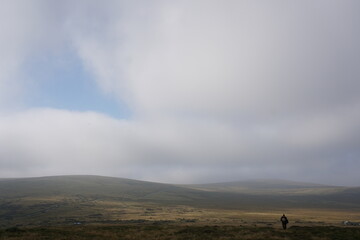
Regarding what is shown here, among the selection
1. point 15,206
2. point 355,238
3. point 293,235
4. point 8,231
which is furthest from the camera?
point 15,206

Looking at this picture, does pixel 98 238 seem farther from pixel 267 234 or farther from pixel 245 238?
pixel 267 234

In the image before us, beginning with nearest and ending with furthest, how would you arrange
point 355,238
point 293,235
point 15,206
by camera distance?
point 355,238, point 293,235, point 15,206

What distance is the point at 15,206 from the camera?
107 meters

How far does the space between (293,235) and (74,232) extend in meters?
27.7

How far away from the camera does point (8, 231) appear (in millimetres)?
34531

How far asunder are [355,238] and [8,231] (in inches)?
1662

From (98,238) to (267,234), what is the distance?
20.2 metres

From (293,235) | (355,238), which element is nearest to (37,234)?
(293,235)

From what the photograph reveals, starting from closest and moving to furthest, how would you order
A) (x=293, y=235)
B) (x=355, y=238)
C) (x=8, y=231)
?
1. (x=355, y=238)
2. (x=293, y=235)
3. (x=8, y=231)

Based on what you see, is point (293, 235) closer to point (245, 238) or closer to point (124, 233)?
point (245, 238)

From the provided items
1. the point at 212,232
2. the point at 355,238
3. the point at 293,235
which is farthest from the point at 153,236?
the point at 355,238

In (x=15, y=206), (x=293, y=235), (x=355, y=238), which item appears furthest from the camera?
(x=15, y=206)

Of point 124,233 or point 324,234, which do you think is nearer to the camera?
point 324,234

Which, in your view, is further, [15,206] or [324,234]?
[15,206]
